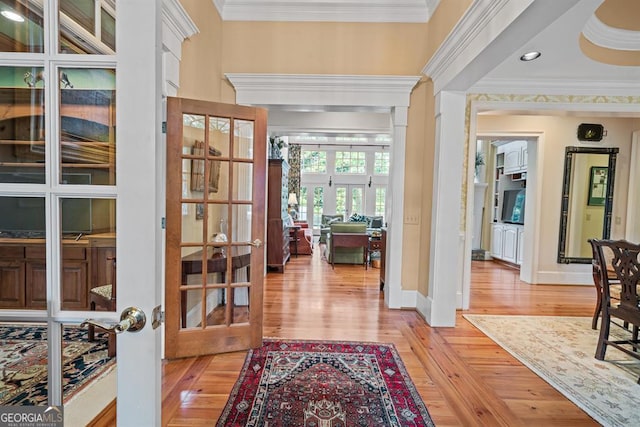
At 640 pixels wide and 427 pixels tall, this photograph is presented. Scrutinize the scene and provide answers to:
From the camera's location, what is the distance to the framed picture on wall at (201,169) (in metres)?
2.55

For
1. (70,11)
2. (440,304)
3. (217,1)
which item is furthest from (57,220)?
(217,1)

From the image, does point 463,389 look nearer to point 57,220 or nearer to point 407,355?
point 407,355

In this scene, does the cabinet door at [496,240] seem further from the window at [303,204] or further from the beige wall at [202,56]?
the beige wall at [202,56]

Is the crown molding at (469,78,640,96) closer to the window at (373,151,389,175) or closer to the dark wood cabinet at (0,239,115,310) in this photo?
the dark wood cabinet at (0,239,115,310)

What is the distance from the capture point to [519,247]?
6457mm

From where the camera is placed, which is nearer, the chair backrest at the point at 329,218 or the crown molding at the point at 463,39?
the crown molding at the point at 463,39

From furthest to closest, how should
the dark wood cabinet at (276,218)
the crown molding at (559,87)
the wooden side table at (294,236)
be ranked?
the wooden side table at (294,236)
the dark wood cabinet at (276,218)
the crown molding at (559,87)

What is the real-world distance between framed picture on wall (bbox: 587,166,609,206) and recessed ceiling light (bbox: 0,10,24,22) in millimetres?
6749

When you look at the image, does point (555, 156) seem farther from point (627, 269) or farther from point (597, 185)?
point (627, 269)

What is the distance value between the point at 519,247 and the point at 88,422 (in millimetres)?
7175

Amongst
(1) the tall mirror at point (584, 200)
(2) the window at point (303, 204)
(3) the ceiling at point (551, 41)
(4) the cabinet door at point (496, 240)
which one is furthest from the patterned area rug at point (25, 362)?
(2) the window at point (303, 204)

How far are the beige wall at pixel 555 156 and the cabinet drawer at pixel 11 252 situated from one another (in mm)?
5349

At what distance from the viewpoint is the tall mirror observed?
511 centimetres

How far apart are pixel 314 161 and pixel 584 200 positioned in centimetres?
791
